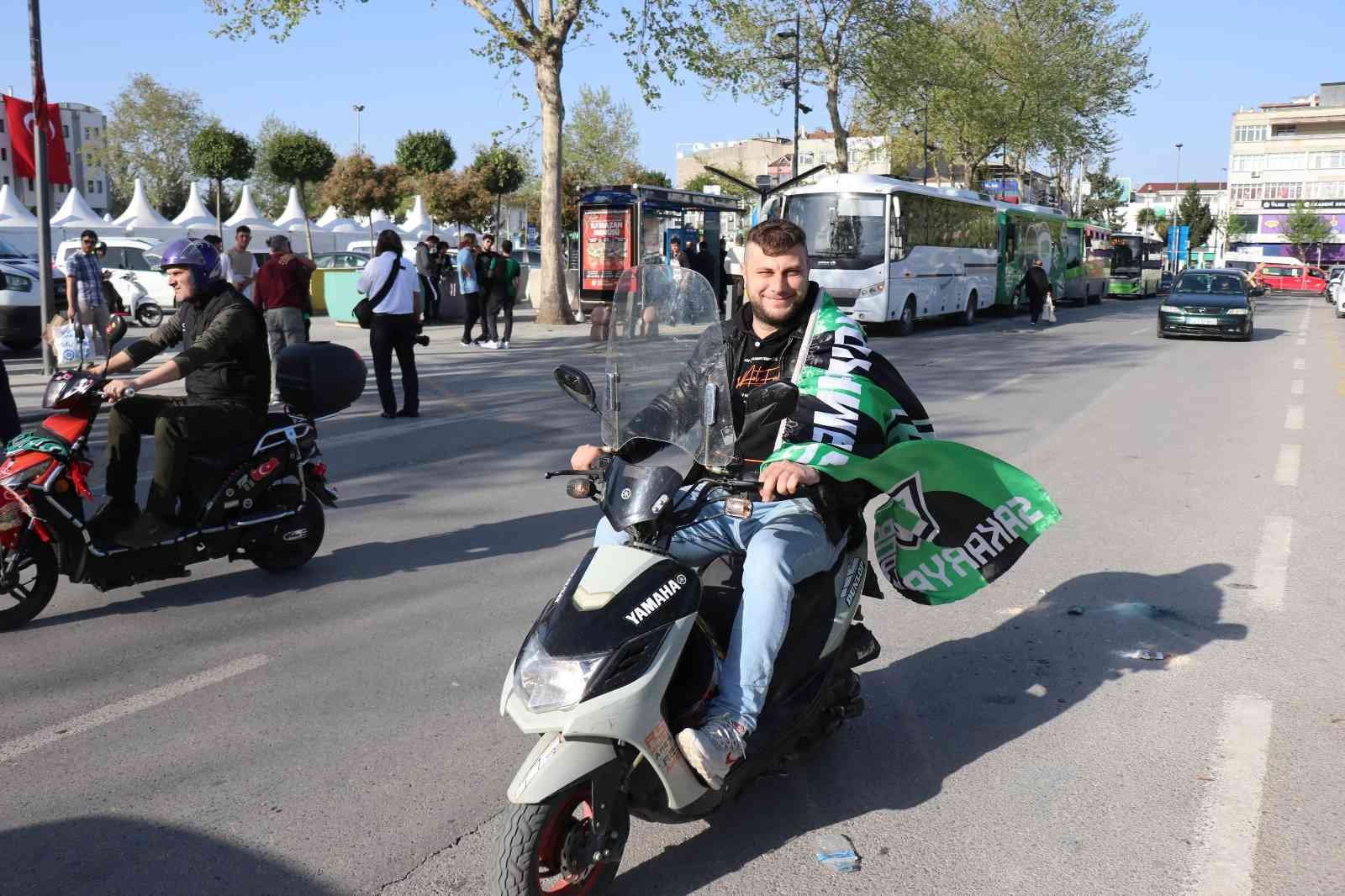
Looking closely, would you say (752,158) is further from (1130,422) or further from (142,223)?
(1130,422)

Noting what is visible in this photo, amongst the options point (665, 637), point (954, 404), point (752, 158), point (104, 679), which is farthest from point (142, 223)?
point (752, 158)

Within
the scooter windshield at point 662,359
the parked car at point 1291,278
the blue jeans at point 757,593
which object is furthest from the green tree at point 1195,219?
the blue jeans at point 757,593

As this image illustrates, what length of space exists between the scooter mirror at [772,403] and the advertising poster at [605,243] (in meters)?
26.3

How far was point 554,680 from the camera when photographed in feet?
8.87

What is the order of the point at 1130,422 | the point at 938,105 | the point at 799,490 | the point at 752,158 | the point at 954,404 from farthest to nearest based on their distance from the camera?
the point at 752,158 < the point at 938,105 < the point at 954,404 < the point at 1130,422 < the point at 799,490

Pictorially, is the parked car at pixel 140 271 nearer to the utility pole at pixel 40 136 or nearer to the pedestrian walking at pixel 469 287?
the pedestrian walking at pixel 469 287

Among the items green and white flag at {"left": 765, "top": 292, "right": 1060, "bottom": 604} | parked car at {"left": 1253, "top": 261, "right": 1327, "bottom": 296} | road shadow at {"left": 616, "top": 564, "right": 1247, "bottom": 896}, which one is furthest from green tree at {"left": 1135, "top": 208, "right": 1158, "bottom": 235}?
green and white flag at {"left": 765, "top": 292, "right": 1060, "bottom": 604}

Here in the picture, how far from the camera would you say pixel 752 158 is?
127 meters

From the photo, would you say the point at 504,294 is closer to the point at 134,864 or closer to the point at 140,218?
the point at 134,864

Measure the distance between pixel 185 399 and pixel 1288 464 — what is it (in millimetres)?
8144

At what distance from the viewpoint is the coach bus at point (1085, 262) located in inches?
1598

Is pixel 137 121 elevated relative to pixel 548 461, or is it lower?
elevated

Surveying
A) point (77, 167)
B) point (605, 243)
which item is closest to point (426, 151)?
point (605, 243)

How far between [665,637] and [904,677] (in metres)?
1.97
